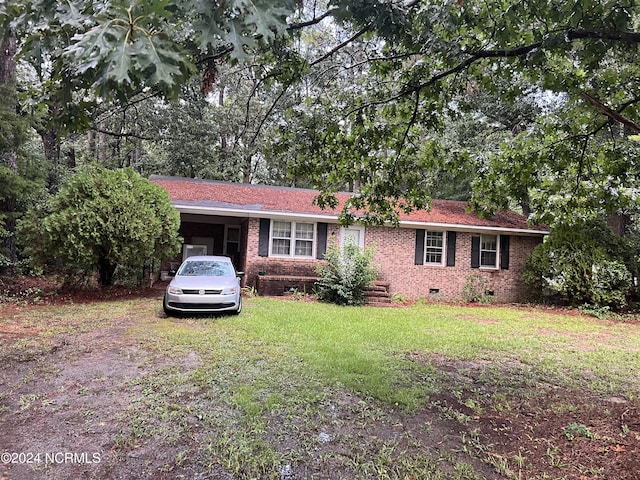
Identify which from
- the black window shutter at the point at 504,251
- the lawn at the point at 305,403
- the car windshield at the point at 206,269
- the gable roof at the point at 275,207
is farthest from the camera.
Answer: the black window shutter at the point at 504,251

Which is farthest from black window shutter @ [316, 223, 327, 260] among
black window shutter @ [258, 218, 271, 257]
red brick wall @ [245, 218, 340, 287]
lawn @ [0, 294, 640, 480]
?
lawn @ [0, 294, 640, 480]

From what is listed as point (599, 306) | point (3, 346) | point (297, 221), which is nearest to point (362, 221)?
point (3, 346)

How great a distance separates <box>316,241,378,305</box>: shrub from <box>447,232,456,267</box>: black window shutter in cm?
365

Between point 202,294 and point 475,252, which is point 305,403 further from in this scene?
point 475,252

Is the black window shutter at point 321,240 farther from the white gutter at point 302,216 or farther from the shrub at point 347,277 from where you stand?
the shrub at point 347,277

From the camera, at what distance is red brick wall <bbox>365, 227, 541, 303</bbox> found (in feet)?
44.6

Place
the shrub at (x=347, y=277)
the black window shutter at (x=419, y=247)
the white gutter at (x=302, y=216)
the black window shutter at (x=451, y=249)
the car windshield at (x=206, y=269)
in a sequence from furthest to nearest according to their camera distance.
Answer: the black window shutter at (x=451, y=249)
the black window shutter at (x=419, y=247)
the white gutter at (x=302, y=216)
the shrub at (x=347, y=277)
the car windshield at (x=206, y=269)

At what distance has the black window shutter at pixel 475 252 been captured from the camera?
1417cm

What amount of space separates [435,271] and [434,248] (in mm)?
845

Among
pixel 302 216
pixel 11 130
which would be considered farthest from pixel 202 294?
pixel 11 130

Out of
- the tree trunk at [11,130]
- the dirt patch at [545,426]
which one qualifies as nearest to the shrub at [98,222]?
the tree trunk at [11,130]

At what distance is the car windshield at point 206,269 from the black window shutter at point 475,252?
30.0ft

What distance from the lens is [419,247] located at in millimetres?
13836

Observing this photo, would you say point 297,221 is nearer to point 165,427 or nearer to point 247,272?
point 247,272
